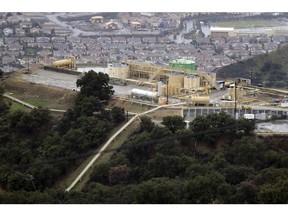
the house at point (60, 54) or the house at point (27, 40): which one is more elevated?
the house at point (27, 40)

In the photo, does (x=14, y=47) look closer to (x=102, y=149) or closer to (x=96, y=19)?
(x=96, y=19)

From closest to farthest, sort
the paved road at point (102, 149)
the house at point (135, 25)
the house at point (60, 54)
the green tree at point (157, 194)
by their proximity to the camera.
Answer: the green tree at point (157, 194), the paved road at point (102, 149), the house at point (60, 54), the house at point (135, 25)

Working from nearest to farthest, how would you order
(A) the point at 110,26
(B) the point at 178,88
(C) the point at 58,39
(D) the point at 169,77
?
(B) the point at 178,88
(D) the point at 169,77
(C) the point at 58,39
(A) the point at 110,26

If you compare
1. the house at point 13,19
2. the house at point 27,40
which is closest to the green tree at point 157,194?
the house at point 27,40

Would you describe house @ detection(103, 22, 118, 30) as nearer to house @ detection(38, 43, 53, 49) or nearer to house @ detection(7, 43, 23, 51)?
house @ detection(38, 43, 53, 49)

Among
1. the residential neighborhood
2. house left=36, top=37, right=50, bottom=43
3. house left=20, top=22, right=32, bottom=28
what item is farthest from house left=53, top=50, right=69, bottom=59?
house left=20, top=22, right=32, bottom=28

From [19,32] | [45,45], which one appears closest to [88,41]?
[45,45]

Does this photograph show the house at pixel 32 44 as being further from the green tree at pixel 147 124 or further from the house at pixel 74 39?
the green tree at pixel 147 124
